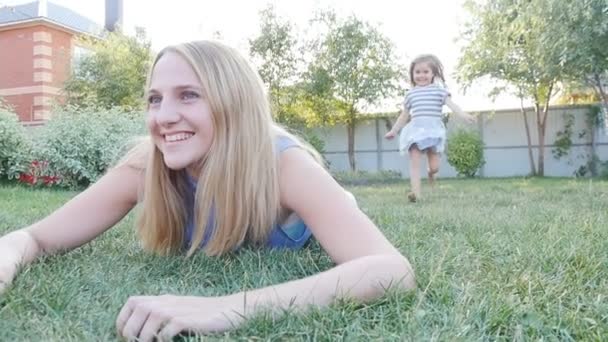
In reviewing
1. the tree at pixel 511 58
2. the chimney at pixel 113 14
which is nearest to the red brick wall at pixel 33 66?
the chimney at pixel 113 14

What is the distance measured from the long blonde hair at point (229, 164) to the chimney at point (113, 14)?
13.2 meters

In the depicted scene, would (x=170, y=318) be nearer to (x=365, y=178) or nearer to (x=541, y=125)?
(x=365, y=178)

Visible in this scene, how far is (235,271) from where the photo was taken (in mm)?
1697

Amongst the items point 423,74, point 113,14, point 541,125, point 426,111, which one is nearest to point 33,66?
point 113,14

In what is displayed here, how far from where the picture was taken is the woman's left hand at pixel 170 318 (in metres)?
1.05

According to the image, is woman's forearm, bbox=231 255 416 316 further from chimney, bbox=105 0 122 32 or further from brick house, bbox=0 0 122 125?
brick house, bbox=0 0 122 125

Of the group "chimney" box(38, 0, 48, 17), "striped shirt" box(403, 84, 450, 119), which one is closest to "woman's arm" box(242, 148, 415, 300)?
"striped shirt" box(403, 84, 450, 119)

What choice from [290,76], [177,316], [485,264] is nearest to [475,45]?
[290,76]

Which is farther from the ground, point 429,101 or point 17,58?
point 17,58

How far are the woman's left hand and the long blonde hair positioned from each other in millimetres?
544

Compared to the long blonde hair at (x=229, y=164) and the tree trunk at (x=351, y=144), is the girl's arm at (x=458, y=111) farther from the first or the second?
the tree trunk at (x=351, y=144)

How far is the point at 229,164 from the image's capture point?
1625 millimetres

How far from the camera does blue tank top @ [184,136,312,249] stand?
1.87 metres

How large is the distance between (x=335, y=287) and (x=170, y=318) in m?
0.38
